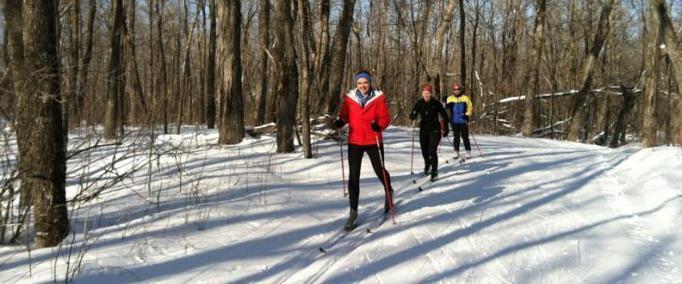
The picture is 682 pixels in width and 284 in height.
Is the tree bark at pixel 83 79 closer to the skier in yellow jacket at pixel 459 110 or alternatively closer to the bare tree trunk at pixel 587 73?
the skier in yellow jacket at pixel 459 110

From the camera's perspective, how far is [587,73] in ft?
77.3

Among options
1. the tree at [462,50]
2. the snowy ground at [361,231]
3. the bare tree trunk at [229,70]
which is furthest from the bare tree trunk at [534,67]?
the bare tree trunk at [229,70]

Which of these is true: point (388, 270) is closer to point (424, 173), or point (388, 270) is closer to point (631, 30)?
point (424, 173)

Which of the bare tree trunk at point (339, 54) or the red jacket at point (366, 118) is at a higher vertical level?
the bare tree trunk at point (339, 54)

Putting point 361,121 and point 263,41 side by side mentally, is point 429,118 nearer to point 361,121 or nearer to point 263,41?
point 361,121

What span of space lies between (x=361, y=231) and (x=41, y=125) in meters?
3.71

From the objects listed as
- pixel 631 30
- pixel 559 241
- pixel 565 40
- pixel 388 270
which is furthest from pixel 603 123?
pixel 388 270

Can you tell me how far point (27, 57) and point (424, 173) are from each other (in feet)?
23.4

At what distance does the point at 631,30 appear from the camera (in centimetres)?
4600

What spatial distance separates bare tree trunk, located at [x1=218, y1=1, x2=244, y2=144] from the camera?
39.5 ft

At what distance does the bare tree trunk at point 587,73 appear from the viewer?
75.2 feet

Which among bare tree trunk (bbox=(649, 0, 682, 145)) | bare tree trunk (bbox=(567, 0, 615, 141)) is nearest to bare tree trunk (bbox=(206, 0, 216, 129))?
bare tree trunk (bbox=(567, 0, 615, 141))

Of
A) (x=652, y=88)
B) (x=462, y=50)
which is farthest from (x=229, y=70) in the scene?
(x=652, y=88)

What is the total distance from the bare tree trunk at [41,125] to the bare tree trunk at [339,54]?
9127 mm
